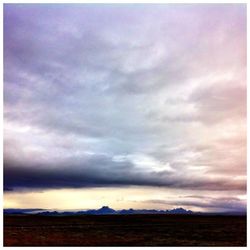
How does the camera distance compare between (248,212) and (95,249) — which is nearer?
(95,249)

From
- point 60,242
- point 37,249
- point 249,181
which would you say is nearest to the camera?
point 37,249

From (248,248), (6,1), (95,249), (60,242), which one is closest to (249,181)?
(248,248)

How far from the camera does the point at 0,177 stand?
70.4 feet

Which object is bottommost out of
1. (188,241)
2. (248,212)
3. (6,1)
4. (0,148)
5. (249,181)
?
(188,241)

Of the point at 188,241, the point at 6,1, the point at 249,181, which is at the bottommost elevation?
the point at 188,241

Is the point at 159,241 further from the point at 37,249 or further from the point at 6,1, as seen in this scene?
the point at 6,1

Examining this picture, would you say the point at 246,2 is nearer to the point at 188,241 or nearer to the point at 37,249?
the point at 188,241

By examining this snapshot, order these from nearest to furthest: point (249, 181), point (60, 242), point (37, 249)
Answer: point (37, 249)
point (249, 181)
point (60, 242)

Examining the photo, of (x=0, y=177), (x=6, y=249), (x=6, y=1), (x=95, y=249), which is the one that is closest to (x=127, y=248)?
(x=95, y=249)

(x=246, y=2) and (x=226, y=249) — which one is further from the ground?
(x=246, y=2)

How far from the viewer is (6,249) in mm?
19906

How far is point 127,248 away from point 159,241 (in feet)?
15.8

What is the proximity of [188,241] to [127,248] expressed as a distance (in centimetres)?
603

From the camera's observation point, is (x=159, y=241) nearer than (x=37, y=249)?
No
